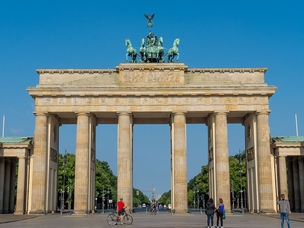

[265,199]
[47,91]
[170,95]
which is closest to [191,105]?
[170,95]

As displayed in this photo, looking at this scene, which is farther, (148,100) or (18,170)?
(18,170)

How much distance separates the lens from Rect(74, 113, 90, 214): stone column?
5406 centimetres

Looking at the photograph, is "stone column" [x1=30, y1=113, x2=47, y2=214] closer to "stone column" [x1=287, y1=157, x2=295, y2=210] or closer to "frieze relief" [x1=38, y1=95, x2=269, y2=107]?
"frieze relief" [x1=38, y1=95, x2=269, y2=107]

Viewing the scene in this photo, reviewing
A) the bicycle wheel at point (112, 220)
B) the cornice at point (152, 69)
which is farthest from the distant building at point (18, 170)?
the bicycle wheel at point (112, 220)

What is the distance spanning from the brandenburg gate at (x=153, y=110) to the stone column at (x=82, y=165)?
117 mm

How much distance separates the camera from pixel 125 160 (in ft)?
181

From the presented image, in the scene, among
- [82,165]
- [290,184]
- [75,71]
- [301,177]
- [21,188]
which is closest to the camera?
[82,165]

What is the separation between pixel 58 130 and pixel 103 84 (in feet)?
34.7

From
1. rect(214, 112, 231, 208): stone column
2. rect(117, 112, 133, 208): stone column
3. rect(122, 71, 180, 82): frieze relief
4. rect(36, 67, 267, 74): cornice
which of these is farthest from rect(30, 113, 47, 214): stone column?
rect(214, 112, 231, 208): stone column

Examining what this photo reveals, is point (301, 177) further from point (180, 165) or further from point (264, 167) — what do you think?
point (180, 165)

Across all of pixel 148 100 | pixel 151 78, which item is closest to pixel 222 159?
pixel 148 100

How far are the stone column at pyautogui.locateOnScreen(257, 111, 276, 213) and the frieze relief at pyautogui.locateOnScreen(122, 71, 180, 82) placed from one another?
1153cm

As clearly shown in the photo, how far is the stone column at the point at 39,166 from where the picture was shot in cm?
5384

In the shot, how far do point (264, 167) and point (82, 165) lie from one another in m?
22.0
